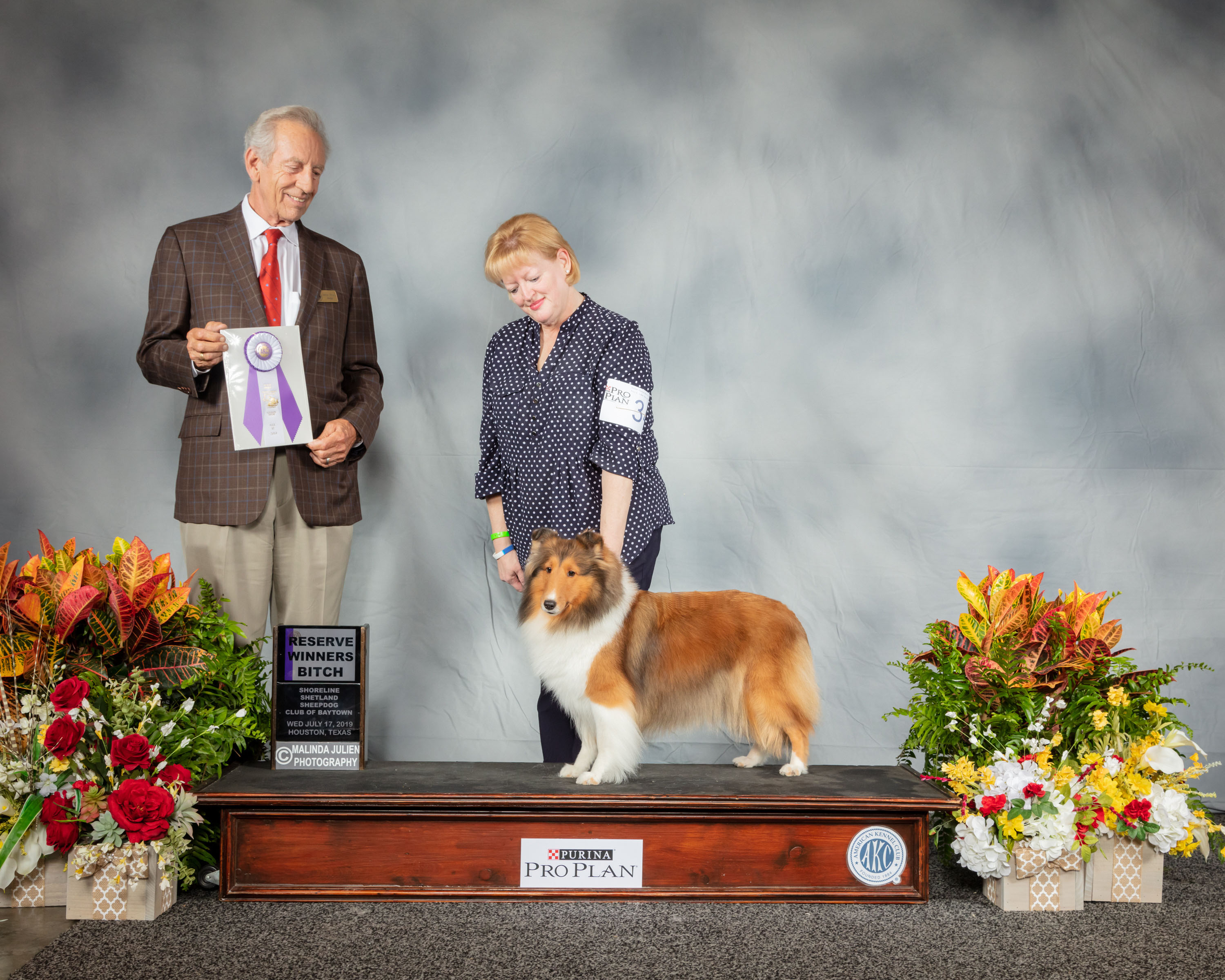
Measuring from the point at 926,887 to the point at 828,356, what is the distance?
6.51 feet

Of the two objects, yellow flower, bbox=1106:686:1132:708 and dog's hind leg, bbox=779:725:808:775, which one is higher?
yellow flower, bbox=1106:686:1132:708

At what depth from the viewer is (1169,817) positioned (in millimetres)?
2377

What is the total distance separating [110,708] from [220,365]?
100 centimetres

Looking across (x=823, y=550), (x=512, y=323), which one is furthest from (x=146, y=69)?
(x=823, y=550)

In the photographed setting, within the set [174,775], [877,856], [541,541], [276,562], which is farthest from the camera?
[276,562]

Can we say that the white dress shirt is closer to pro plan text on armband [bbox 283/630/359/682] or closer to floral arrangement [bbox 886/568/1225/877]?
pro plan text on armband [bbox 283/630/359/682]

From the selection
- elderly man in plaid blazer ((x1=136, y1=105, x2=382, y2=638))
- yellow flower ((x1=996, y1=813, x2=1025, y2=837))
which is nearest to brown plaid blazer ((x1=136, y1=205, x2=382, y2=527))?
elderly man in plaid blazer ((x1=136, y1=105, x2=382, y2=638))

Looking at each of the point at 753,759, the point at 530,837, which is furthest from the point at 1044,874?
the point at 530,837

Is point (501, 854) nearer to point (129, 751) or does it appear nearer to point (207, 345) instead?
point (129, 751)

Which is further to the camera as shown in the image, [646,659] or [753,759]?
[753,759]

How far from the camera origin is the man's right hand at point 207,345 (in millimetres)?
2572

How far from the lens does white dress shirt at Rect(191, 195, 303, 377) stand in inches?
108

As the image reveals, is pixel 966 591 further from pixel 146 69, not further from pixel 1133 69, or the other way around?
pixel 146 69

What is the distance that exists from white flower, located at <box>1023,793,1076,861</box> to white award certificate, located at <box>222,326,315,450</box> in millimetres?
2191
